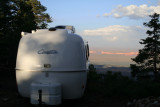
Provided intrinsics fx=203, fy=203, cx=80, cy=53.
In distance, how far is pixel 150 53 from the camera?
24016mm

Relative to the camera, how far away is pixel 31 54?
679cm

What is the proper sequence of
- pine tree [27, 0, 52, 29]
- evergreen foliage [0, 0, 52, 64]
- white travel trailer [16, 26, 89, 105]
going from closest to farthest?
1. white travel trailer [16, 26, 89, 105]
2. evergreen foliage [0, 0, 52, 64]
3. pine tree [27, 0, 52, 29]

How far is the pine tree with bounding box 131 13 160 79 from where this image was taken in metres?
23.7

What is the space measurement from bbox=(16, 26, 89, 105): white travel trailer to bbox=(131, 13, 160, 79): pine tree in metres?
18.4

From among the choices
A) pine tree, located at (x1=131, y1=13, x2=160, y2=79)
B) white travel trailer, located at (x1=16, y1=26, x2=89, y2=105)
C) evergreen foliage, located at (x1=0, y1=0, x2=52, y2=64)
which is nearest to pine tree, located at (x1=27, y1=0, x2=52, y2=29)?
evergreen foliage, located at (x1=0, y1=0, x2=52, y2=64)

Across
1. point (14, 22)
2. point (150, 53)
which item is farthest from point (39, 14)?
point (150, 53)

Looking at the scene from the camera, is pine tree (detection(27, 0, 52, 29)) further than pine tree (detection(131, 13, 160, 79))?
Yes

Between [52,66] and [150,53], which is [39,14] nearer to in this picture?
[150,53]

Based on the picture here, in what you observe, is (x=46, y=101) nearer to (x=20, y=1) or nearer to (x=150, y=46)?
(x=150, y=46)

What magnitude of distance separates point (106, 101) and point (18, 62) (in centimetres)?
410

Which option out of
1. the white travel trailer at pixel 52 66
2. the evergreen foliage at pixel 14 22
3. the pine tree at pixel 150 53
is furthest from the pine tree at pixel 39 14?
the white travel trailer at pixel 52 66

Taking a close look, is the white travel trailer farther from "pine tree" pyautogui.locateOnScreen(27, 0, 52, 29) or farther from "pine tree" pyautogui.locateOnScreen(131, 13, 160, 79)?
"pine tree" pyautogui.locateOnScreen(27, 0, 52, 29)

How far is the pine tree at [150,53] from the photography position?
23703mm

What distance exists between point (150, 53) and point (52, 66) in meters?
19.8
